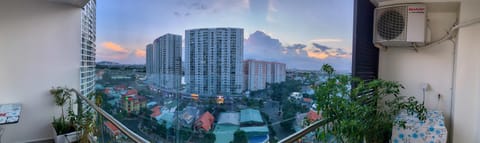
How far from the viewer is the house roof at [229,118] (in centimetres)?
411

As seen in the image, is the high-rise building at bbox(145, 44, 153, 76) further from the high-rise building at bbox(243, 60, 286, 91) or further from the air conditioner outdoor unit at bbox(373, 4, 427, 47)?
the air conditioner outdoor unit at bbox(373, 4, 427, 47)

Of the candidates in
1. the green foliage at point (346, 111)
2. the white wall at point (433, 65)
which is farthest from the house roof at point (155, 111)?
the white wall at point (433, 65)

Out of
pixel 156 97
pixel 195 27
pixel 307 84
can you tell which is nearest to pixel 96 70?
pixel 156 97

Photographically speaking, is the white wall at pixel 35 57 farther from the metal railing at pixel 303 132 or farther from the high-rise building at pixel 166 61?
the metal railing at pixel 303 132

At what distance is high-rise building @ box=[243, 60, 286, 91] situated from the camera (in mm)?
3714

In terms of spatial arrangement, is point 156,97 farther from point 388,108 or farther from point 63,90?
point 388,108

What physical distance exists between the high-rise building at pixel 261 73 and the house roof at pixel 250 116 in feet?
1.11

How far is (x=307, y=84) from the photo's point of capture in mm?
2957

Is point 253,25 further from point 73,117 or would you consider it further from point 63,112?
point 63,112

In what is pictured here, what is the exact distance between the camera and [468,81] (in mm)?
2834

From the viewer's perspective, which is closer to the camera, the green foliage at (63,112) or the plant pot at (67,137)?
the plant pot at (67,137)

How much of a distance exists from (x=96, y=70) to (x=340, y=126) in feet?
14.1

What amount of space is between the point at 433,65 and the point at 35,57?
206 inches

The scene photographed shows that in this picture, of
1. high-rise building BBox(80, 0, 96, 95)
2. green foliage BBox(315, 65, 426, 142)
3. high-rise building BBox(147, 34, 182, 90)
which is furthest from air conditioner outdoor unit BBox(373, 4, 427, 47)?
high-rise building BBox(80, 0, 96, 95)
